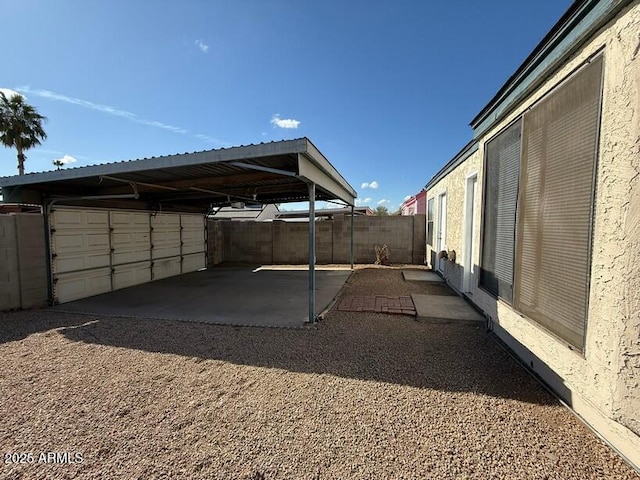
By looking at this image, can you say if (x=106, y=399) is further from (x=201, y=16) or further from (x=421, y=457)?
(x=201, y=16)

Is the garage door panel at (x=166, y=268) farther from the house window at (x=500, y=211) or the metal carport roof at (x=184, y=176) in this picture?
the house window at (x=500, y=211)

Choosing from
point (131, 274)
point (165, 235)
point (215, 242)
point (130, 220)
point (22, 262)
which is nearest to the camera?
point (22, 262)

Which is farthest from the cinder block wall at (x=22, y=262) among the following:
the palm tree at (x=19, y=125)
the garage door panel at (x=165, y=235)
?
the palm tree at (x=19, y=125)

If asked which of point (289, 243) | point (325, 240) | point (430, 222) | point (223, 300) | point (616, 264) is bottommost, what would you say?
point (223, 300)

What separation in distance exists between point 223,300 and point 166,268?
4.19m

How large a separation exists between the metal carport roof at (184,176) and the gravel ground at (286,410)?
105 inches

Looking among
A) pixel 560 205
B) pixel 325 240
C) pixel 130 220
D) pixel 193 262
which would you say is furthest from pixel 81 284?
pixel 560 205

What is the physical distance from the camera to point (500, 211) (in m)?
3.78

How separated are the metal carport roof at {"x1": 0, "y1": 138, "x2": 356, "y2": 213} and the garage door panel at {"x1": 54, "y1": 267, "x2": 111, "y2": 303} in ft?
5.50

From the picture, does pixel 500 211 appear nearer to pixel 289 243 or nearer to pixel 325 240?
pixel 325 240

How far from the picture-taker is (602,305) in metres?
1.97

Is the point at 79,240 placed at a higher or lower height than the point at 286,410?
higher

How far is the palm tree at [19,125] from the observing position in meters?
13.8

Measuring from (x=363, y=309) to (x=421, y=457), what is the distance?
343cm
